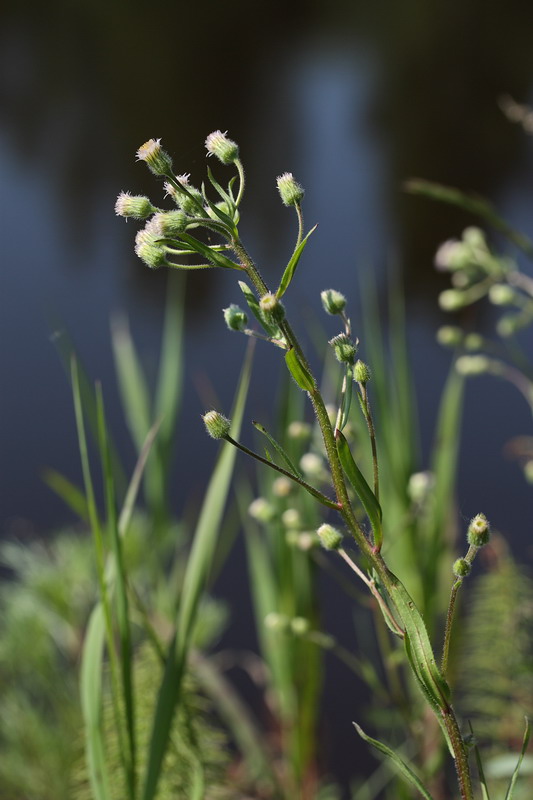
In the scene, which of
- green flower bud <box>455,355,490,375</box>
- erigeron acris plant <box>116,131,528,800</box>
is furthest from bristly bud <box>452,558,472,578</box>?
green flower bud <box>455,355,490,375</box>

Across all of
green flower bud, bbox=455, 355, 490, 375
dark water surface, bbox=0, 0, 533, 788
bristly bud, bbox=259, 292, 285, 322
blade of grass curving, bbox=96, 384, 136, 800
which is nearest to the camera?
A: bristly bud, bbox=259, 292, 285, 322

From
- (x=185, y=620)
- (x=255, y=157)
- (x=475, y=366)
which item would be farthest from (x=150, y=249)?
(x=255, y=157)

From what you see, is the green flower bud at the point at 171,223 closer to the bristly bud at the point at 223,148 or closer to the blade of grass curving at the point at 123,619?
the bristly bud at the point at 223,148

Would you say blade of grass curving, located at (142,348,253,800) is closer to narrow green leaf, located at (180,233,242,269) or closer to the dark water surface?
narrow green leaf, located at (180,233,242,269)

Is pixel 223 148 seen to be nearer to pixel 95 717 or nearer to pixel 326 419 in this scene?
pixel 326 419

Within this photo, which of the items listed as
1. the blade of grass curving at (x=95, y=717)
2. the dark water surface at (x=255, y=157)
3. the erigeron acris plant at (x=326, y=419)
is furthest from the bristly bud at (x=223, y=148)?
the dark water surface at (x=255, y=157)
